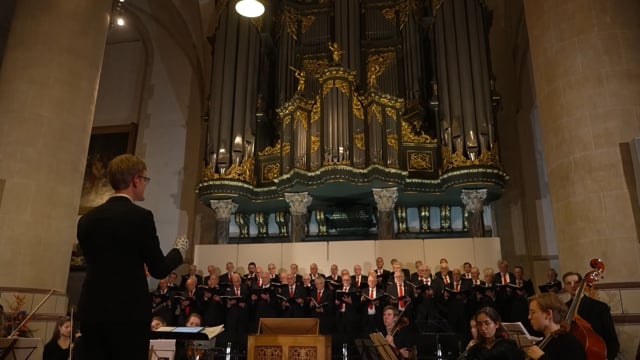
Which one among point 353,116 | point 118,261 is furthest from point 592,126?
point 118,261

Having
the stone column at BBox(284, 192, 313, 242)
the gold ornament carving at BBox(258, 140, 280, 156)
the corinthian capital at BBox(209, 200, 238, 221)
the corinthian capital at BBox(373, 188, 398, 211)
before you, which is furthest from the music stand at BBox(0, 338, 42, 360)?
the gold ornament carving at BBox(258, 140, 280, 156)

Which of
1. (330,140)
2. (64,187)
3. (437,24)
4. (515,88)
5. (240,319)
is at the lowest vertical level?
(240,319)

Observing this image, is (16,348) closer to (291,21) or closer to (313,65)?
(313,65)

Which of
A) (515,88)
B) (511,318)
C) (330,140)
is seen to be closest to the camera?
(511,318)

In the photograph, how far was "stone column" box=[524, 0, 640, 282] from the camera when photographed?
5.52 metres

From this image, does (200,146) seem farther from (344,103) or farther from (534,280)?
(534,280)

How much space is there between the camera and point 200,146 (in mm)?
11828

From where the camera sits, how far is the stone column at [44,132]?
6.29m

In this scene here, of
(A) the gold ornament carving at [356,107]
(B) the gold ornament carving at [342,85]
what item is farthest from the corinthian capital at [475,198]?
(B) the gold ornament carving at [342,85]

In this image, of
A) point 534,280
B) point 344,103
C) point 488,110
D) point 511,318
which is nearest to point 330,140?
point 344,103

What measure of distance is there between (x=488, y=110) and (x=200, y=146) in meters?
6.12

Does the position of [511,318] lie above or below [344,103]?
below

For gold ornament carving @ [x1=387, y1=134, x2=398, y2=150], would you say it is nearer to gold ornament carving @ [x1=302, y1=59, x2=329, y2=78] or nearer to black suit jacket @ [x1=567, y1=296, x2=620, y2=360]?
gold ornament carving @ [x1=302, y1=59, x2=329, y2=78]

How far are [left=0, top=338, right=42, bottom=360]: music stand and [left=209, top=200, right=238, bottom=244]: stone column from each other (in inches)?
221
